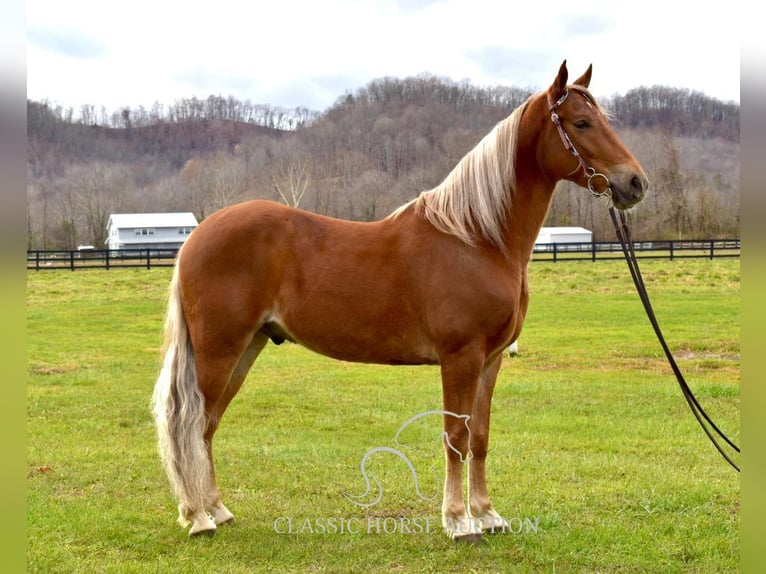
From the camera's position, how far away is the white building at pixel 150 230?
2386 inches

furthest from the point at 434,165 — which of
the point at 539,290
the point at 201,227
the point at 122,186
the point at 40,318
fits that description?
the point at 201,227

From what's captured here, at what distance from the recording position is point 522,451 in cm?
579

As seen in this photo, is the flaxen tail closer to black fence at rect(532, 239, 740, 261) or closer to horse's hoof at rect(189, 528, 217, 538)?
horse's hoof at rect(189, 528, 217, 538)

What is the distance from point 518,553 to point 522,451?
6.60ft

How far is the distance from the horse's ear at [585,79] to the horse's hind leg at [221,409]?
255 centimetres

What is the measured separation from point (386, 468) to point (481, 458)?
4.84ft

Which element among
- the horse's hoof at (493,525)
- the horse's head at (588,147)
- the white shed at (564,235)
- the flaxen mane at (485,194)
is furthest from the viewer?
the white shed at (564,235)

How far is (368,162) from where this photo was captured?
64.4 m

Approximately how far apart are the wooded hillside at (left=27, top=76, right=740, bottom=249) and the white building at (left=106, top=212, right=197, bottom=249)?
211 cm

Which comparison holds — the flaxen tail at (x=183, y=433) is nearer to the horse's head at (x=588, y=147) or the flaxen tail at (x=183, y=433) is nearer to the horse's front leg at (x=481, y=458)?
the horse's front leg at (x=481, y=458)

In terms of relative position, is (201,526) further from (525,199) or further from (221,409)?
(525,199)

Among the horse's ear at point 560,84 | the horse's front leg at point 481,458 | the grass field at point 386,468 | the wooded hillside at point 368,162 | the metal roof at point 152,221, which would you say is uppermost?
the wooded hillside at point 368,162

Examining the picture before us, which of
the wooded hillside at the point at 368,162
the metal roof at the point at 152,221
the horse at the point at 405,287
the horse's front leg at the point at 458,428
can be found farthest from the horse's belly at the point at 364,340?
the metal roof at the point at 152,221


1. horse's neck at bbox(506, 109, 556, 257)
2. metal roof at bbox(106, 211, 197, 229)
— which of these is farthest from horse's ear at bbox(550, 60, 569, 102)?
metal roof at bbox(106, 211, 197, 229)
